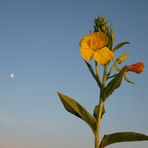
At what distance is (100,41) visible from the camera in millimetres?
3180

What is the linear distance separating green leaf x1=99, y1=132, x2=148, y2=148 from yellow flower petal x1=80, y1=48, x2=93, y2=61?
989mm

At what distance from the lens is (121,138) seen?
293cm

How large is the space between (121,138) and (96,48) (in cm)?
116

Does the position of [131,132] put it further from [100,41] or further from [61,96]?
[100,41]

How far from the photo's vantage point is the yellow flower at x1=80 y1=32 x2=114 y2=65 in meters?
3.11

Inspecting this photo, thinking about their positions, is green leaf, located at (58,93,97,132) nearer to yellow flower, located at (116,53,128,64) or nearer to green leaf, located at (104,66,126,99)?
green leaf, located at (104,66,126,99)

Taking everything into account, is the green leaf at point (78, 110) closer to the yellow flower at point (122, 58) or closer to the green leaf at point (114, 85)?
the green leaf at point (114, 85)

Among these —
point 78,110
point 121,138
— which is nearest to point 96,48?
point 78,110

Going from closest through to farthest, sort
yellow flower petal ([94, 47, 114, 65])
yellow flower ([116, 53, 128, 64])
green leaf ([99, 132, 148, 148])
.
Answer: green leaf ([99, 132, 148, 148])
yellow flower petal ([94, 47, 114, 65])
yellow flower ([116, 53, 128, 64])

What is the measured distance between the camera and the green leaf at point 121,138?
2771 millimetres

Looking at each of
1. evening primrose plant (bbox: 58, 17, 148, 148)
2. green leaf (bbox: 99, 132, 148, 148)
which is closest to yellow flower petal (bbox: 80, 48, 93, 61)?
evening primrose plant (bbox: 58, 17, 148, 148)

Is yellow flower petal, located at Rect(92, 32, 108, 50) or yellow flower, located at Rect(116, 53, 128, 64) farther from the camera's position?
yellow flower, located at Rect(116, 53, 128, 64)

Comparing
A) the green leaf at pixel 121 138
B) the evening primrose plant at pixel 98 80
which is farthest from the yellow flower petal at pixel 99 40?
the green leaf at pixel 121 138

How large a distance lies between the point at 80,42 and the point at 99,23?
0.55 meters
